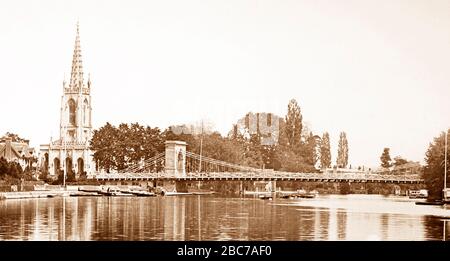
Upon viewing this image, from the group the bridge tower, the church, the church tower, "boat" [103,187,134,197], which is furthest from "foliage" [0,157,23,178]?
the bridge tower

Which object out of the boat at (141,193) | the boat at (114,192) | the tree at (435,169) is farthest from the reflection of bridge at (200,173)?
the tree at (435,169)

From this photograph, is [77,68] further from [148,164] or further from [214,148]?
[148,164]

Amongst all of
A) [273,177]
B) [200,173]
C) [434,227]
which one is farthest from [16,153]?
[434,227]

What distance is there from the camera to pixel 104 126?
32.6 m

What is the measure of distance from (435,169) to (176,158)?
13025 mm

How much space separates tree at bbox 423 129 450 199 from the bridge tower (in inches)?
439

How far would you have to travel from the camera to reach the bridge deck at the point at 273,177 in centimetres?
2635

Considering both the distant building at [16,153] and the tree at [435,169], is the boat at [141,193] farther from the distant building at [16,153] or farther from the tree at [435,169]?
the tree at [435,169]

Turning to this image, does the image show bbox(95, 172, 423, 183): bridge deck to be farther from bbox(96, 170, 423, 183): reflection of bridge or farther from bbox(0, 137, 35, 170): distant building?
bbox(0, 137, 35, 170): distant building

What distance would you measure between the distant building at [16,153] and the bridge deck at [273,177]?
2411 millimetres

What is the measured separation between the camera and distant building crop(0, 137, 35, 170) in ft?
81.4

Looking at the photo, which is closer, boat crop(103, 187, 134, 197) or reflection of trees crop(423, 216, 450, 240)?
reflection of trees crop(423, 216, 450, 240)
